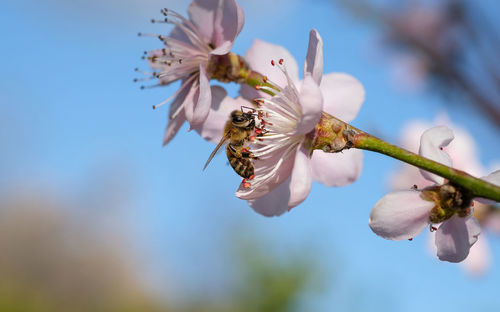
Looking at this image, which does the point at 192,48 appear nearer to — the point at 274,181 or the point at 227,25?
the point at 227,25

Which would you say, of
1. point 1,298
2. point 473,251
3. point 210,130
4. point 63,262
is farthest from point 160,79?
point 63,262

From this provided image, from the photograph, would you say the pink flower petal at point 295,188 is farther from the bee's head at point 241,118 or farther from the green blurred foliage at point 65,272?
the green blurred foliage at point 65,272

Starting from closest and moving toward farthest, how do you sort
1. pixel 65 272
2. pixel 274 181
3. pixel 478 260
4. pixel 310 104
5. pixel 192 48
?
pixel 310 104
pixel 274 181
pixel 192 48
pixel 478 260
pixel 65 272

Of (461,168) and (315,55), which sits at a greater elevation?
(461,168)

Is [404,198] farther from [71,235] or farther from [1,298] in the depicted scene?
[71,235]

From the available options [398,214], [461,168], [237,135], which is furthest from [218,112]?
[461,168]

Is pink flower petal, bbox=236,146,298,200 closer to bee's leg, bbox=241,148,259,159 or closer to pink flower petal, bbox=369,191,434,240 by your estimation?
bee's leg, bbox=241,148,259,159
